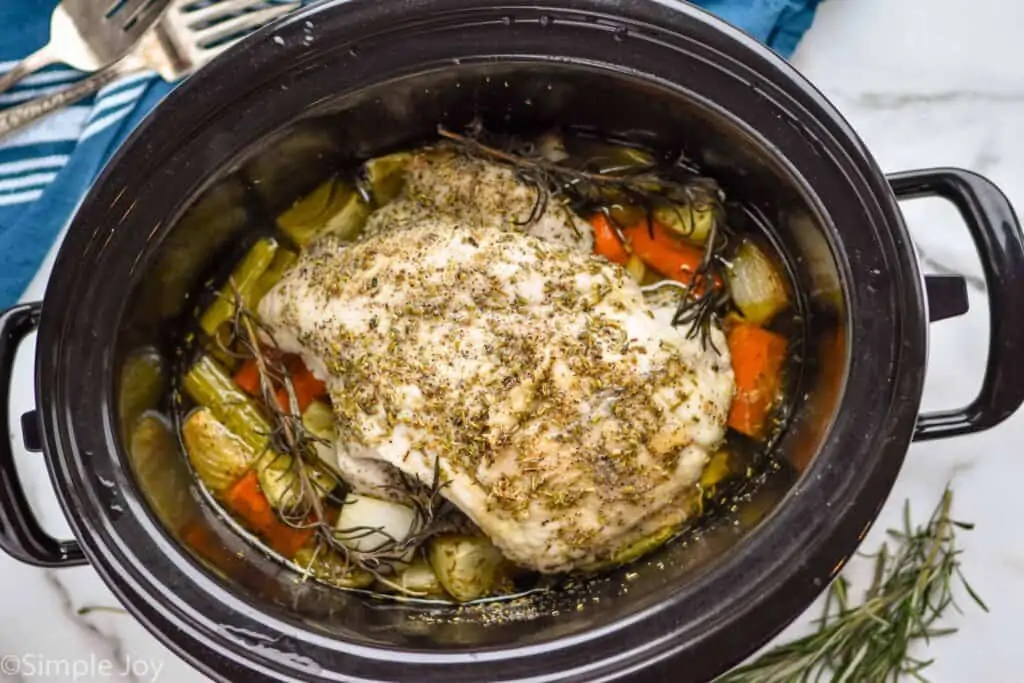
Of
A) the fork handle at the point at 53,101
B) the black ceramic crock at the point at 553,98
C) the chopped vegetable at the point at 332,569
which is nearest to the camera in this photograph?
the black ceramic crock at the point at 553,98

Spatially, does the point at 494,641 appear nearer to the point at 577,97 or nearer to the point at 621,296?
the point at 621,296

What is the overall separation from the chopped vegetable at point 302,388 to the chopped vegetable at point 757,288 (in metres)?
0.71

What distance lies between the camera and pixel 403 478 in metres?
1.76

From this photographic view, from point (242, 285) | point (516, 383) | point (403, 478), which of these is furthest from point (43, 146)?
point (516, 383)

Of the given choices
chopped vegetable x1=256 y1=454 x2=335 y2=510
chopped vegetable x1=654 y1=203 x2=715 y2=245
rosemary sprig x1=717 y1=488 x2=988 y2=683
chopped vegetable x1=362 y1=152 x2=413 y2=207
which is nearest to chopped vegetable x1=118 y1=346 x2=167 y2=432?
chopped vegetable x1=256 y1=454 x2=335 y2=510

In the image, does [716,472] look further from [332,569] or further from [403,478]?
[332,569]

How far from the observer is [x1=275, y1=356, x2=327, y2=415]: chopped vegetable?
189 cm

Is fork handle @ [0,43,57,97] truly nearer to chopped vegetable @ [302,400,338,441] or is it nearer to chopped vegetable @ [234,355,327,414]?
chopped vegetable @ [234,355,327,414]

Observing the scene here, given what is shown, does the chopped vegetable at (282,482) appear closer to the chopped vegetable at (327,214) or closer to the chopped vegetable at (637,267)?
the chopped vegetable at (327,214)

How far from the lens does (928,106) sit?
6.67 feet

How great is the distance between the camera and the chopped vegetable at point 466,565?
180cm

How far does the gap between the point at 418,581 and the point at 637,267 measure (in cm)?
Answer: 63

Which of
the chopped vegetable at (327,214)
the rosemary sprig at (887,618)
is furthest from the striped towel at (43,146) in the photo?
the rosemary sprig at (887,618)

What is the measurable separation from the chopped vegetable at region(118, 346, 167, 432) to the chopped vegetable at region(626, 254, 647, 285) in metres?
0.80
